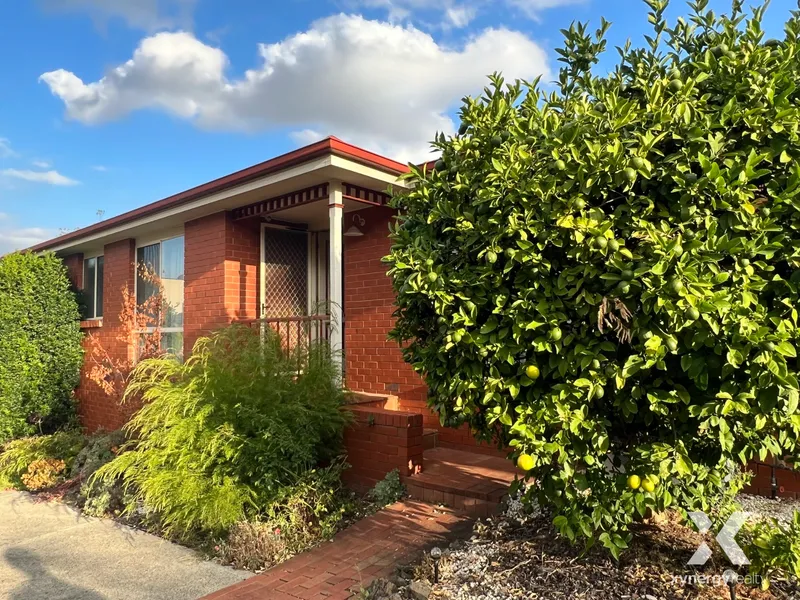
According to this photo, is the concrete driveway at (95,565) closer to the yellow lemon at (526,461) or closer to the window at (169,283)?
the yellow lemon at (526,461)

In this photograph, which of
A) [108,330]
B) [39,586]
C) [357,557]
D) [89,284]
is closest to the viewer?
[357,557]

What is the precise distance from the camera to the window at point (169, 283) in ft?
27.6

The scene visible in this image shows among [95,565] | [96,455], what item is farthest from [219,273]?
[95,565]

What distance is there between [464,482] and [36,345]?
854 cm

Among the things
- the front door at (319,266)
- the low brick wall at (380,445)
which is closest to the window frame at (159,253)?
the front door at (319,266)

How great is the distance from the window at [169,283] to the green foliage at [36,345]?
2068mm

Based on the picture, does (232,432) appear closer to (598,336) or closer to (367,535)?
(367,535)

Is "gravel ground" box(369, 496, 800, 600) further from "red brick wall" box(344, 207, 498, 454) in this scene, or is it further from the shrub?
the shrub

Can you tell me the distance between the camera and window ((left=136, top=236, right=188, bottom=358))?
842 centimetres

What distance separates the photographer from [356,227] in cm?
702

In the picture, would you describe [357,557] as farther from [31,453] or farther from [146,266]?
[146,266]

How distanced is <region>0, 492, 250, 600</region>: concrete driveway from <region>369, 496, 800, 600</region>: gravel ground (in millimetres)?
1734

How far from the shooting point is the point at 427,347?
9.47 feet

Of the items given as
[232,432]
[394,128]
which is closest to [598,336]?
[232,432]
